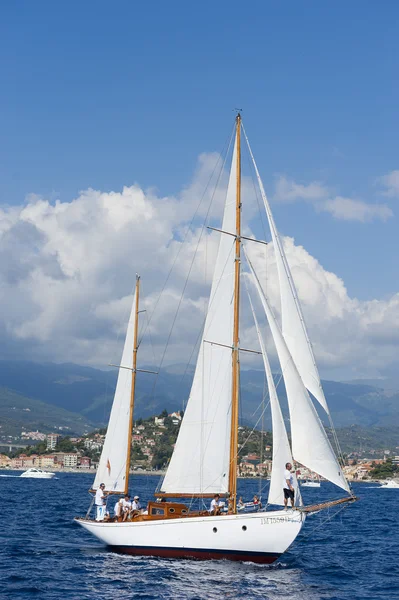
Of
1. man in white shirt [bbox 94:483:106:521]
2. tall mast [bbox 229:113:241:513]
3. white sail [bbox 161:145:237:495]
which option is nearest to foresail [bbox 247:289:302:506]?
tall mast [bbox 229:113:241:513]

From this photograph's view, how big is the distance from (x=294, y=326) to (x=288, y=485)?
6423mm

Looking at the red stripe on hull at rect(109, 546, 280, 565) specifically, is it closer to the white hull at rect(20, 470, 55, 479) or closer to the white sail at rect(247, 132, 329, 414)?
the white sail at rect(247, 132, 329, 414)

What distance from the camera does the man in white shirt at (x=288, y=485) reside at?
31.6m

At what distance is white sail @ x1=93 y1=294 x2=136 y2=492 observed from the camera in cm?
4003

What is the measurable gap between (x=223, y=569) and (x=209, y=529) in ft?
5.63

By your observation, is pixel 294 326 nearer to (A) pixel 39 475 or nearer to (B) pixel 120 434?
(B) pixel 120 434

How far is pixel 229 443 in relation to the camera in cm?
3447

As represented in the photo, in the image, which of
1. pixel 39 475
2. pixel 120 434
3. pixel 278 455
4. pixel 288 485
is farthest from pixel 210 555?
pixel 39 475

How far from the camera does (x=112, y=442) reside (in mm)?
40625

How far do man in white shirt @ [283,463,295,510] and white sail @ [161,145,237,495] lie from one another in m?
3.32

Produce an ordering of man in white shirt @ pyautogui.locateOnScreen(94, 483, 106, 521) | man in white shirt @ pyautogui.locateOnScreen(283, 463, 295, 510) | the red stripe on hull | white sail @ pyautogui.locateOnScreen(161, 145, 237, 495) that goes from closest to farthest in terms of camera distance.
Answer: man in white shirt @ pyautogui.locateOnScreen(283, 463, 295, 510) < the red stripe on hull < white sail @ pyautogui.locateOnScreen(161, 145, 237, 495) < man in white shirt @ pyautogui.locateOnScreen(94, 483, 106, 521)

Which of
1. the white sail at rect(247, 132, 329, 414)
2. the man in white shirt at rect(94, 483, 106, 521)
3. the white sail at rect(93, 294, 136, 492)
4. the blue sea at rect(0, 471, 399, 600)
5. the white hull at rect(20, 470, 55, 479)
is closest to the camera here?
the blue sea at rect(0, 471, 399, 600)

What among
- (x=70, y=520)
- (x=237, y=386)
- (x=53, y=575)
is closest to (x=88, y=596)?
(x=53, y=575)

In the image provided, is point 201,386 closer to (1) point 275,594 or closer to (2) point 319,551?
(1) point 275,594
